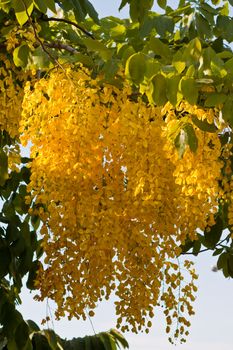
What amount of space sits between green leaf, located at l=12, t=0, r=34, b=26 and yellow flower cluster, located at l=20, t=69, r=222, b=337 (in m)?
0.35

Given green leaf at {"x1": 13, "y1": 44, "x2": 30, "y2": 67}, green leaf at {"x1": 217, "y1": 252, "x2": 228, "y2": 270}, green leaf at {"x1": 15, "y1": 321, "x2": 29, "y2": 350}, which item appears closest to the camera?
green leaf at {"x1": 13, "y1": 44, "x2": 30, "y2": 67}

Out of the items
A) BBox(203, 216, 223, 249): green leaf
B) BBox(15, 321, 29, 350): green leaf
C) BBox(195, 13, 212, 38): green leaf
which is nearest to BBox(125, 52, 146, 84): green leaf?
BBox(195, 13, 212, 38): green leaf

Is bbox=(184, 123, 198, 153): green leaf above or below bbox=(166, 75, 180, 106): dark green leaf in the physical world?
below

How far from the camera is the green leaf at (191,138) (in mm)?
3822

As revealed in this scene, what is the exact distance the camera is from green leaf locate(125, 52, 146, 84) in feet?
12.9

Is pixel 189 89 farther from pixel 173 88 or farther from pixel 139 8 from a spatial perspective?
pixel 139 8

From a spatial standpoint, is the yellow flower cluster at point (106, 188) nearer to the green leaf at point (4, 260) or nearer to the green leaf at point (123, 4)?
the green leaf at point (123, 4)

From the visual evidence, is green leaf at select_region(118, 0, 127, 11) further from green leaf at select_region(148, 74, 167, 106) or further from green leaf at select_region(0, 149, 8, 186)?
green leaf at select_region(148, 74, 167, 106)

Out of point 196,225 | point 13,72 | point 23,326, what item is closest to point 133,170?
point 196,225

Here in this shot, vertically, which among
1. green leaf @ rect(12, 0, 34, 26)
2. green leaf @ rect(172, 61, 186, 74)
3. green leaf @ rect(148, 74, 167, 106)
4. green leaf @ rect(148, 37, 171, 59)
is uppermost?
green leaf @ rect(12, 0, 34, 26)

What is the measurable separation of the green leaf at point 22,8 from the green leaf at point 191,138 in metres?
0.97

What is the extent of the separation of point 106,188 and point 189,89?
0.73 metres

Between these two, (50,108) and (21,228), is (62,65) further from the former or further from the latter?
(21,228)

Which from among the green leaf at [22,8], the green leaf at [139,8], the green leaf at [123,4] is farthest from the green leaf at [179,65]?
the green leaf at [123,4]
